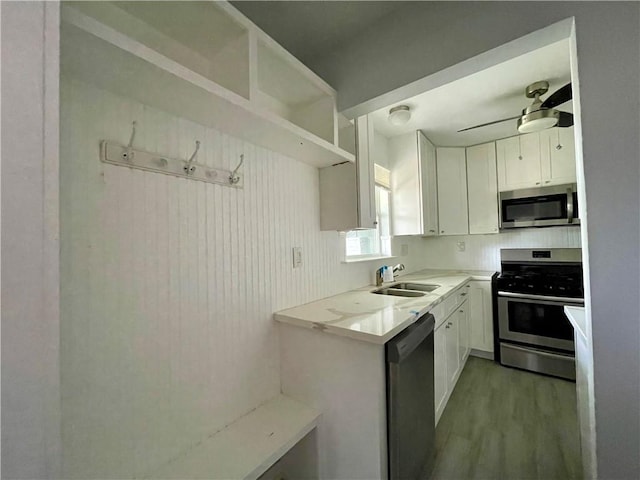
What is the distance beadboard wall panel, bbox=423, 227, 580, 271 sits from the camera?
2.96m

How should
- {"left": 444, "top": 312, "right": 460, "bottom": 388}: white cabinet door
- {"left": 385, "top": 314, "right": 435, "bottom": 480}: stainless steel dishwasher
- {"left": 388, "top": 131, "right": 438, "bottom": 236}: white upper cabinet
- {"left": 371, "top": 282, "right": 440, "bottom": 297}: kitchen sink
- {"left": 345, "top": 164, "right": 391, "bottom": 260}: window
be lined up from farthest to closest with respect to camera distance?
1. {"left": 388, "top": 131, "right": 438, "bottom": 236}: white upper cabinet
2. {"left": 345, "top": 164, "right": 391, "bottom": 260}: window
3. {"left": 371, "top": 282, "right": 440, "bottom": 297}: kitchen sink
4. {"left": 444, "top": 312, "right": 460, "bottom": 388}: white cabinet door
5. {"left": 385, "top": 314, "right": 435, "bottom": 480}: stainless steel dishwasher

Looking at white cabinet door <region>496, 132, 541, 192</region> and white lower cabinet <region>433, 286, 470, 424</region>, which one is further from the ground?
white cabinet door <region>496, 132, 541, 192</region>

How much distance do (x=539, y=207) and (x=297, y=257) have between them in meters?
2.80

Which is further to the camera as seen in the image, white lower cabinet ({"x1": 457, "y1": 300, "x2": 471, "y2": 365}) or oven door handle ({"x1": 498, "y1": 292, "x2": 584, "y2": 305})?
white lower cabinet ({"x1": 457, "y1": 300, "x2": 471, "y2": 365})

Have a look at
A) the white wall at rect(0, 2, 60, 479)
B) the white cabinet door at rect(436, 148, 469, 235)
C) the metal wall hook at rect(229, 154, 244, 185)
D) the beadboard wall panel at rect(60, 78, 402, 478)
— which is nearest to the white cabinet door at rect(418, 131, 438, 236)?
the white cabinet door at rect(436, 148, 469, 235)

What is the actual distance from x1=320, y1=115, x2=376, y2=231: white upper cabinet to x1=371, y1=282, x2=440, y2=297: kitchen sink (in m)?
0.80

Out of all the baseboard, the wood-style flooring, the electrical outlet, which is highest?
the electrical outlet

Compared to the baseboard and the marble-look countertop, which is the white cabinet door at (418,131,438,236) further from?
the baseboard

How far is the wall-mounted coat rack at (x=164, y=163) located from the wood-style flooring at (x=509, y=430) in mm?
2071

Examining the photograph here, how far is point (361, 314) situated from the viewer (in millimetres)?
1496

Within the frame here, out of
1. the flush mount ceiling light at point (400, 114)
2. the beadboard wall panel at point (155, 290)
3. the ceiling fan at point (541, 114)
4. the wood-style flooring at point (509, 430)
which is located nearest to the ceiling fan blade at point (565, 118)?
the ceiling fan at point (541, 114)

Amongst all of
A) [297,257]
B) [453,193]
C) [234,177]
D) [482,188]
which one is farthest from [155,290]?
[482,188]

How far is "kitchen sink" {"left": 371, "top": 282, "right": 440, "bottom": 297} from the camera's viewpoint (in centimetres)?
228

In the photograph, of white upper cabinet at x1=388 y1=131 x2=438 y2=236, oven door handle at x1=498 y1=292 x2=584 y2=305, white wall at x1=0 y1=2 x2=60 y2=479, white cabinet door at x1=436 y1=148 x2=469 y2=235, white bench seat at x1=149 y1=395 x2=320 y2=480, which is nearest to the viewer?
white wall at x1=0 y1=2 x2=60 y2=479
